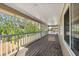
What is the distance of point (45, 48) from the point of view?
229 centimetres

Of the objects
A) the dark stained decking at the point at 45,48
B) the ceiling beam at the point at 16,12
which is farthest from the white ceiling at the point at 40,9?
the dark stained decking at the point at 45,48

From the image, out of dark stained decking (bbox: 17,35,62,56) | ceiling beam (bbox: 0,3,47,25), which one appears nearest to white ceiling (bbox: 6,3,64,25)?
ceiling beam (bbox: 0,3,47,25)

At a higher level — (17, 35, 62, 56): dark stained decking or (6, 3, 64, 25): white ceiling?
(6, 3, 64, 25): white ceiling

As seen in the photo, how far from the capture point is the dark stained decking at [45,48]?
2.24 m

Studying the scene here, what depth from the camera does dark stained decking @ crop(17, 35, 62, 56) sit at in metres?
2.24

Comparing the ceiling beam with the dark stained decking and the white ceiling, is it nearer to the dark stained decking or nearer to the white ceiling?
the white ceiling

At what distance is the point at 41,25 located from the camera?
7.91 feet

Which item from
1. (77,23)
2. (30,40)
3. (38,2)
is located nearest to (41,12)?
(38,2)

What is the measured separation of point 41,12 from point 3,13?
2.04ft

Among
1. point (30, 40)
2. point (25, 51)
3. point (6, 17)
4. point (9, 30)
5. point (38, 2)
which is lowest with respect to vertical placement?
point (25, 51)

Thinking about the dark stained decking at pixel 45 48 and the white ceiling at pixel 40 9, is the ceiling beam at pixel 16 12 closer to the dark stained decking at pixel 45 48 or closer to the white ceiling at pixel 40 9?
the white ceiling at pixel 40 9

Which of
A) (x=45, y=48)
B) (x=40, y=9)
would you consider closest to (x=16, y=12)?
(x=40, y=9)

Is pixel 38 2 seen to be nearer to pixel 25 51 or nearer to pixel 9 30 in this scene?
pixel 9 30

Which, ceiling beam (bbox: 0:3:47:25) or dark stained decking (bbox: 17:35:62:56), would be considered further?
dark stained decking (bbox: 17:35:62:56)
